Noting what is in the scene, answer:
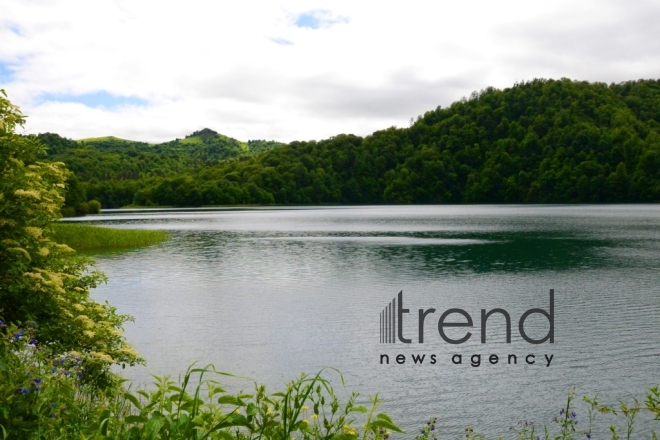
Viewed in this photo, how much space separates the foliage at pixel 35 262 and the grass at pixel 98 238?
3831cm

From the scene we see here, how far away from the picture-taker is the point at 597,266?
3703 cm

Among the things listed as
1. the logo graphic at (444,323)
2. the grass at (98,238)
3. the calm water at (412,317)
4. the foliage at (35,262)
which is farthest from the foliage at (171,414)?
the grass at (98,238)

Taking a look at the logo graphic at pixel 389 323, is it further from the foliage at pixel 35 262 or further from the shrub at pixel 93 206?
the shrub at pixel 93 206

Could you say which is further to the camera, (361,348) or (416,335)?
(416,335)

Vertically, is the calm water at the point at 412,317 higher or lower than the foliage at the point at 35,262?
lower

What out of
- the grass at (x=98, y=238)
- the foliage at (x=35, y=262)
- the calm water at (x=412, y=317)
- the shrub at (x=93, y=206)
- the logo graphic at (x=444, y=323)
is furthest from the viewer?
the shrub at (x=93, y=206)

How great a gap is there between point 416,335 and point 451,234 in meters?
47.2

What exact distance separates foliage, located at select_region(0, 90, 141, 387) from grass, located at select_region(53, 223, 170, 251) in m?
38.3

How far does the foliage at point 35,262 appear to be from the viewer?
388 inches

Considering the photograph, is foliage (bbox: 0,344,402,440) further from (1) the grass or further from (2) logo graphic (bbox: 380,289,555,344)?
(1) the grass

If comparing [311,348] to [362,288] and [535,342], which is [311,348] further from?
[362,288]

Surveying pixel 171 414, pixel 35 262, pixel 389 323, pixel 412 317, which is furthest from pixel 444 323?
pixel 171 414

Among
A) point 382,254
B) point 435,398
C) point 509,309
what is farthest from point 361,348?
point 382,254

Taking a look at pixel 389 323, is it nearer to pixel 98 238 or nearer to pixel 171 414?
pixel 171 414
